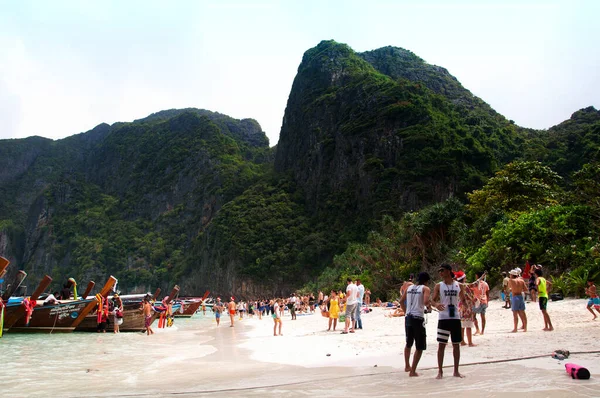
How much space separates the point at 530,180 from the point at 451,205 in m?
6.14

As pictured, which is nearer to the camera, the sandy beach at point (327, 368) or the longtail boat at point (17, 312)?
the sandy beach at point (327, 368)

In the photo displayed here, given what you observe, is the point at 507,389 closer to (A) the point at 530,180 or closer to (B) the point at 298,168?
(A) the point at 530,180

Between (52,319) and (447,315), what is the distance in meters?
18.9

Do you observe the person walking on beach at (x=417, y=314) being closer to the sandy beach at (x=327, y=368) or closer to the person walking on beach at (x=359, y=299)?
the sandy beach at (x=327, y=368)

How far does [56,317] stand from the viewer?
2094 cm

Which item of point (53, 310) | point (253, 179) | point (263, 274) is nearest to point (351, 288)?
point (53, 310)

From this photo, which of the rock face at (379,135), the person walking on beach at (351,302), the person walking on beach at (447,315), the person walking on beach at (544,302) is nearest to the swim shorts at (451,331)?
the person walking on beach at (447,315)

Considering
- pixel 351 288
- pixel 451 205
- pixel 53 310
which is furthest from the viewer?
pixel 451 205

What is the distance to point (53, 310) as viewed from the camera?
20797 millimetres

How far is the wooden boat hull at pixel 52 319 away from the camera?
20.5 meters

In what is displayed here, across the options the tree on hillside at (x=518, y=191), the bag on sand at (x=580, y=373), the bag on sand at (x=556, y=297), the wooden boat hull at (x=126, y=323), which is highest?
the tree on hillside at (x=518, y=191)

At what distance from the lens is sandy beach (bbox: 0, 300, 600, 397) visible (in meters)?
6.15

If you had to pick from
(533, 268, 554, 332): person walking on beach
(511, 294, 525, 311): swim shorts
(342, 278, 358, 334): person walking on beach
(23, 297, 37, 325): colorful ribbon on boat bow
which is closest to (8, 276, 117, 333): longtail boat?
(23, 297, 37, 325): colorful ribbon on boat bow

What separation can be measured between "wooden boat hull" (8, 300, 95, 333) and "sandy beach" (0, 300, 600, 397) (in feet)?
21.9
